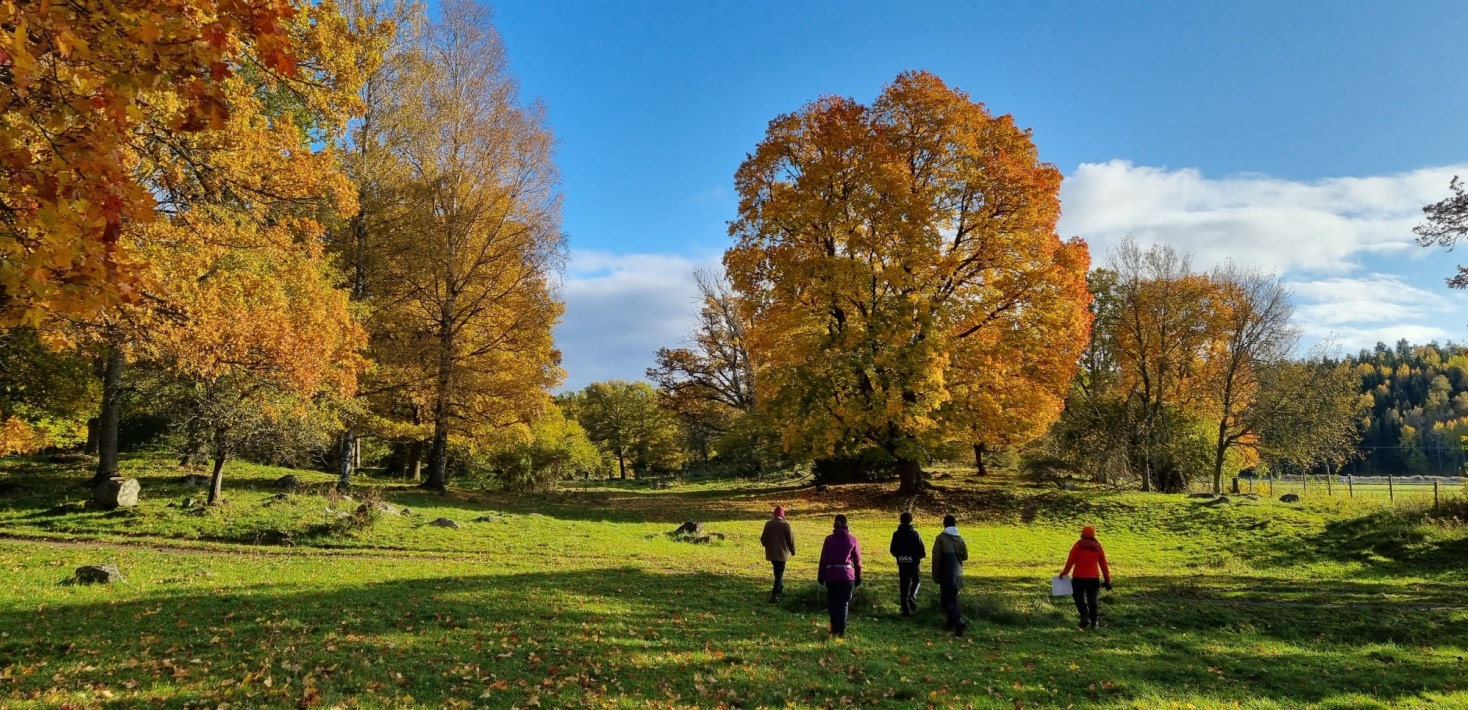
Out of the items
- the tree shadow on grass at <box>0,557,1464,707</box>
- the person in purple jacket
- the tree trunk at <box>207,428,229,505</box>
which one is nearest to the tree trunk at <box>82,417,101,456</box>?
the tree trunk at <box>207,428,229,505</box>

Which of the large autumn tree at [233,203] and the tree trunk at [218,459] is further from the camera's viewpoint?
the tree trunk at [218,459]

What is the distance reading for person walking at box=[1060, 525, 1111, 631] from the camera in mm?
10719

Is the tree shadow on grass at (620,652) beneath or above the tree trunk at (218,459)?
beneath

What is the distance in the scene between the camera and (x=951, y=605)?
10539 millimetres

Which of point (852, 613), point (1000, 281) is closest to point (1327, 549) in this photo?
point (1000, 281)

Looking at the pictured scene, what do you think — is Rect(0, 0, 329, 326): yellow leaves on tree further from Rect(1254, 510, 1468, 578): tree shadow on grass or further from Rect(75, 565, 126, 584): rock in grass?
Rect(1254, 510, 1468, 578): tree shadow on grass

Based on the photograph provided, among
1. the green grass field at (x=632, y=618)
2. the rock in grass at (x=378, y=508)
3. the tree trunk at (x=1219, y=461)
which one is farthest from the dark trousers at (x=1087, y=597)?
the tree trunk at (x=1219, y=461)

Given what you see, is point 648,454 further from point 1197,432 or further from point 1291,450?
point 1291,450

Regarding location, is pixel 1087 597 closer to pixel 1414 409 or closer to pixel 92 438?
pixel 92 438

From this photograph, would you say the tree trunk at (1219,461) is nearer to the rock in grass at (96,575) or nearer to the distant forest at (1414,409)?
the rock in grass at (96,575)

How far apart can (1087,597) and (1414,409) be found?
122595 mm

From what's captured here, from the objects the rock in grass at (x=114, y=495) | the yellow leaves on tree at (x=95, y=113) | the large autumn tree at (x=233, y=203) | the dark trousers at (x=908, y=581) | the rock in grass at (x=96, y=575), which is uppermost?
the large autumn tree at (x=233, y=203)

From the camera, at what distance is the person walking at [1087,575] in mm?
10719

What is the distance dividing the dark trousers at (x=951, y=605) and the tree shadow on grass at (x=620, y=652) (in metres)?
0.29
